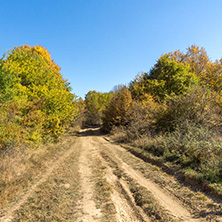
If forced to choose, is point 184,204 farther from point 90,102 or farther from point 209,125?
point 90,102

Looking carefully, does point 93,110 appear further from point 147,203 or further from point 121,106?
point 147,203

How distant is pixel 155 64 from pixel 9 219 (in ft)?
80.7

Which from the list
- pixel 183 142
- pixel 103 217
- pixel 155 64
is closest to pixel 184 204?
pixel 103 217

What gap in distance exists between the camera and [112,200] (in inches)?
181

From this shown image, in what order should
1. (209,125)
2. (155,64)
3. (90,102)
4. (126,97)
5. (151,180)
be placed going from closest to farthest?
(151,180)
(209,125)
(126,97)
(155,64)
(90,102)

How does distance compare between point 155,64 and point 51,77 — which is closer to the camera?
point 51,77

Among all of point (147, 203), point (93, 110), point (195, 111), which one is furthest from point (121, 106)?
point (93, 110)

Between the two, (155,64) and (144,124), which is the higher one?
(155,64)

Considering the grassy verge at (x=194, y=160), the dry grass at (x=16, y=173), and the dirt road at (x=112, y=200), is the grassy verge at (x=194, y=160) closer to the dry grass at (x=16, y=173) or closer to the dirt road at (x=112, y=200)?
the dirt road at (x=112, y=200)

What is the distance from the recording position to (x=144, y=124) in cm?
1482

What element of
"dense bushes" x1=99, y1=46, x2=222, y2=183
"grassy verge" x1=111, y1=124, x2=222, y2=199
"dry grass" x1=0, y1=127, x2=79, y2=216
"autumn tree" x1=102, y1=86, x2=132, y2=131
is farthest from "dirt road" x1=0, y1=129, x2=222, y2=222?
"autumn tree" x1=102, y1=86, x2=132, y2=131

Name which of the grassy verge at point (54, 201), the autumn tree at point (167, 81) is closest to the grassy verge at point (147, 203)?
the grassy verge at point (54, 201)

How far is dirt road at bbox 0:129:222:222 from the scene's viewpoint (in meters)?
3.89

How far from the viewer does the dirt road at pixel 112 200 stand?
3.89m
